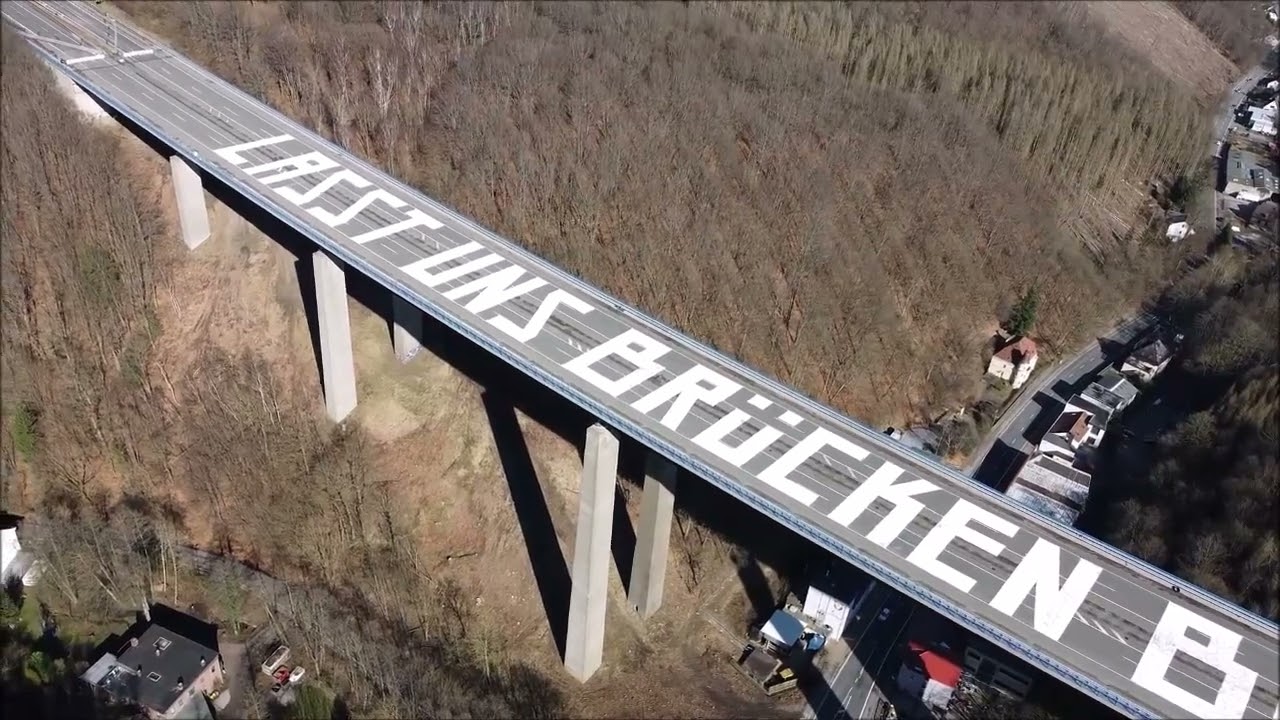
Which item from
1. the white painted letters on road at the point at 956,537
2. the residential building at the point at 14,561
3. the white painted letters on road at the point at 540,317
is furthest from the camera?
the residential building at the point at 14,561

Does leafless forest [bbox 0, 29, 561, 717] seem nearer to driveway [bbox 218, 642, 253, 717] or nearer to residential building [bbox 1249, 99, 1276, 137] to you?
driveway [bbox 218, 642, 253, 717]

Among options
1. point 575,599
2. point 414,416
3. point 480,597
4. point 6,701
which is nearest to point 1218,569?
point 575,599

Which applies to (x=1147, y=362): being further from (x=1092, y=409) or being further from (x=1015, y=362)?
(x=1015, y=362)

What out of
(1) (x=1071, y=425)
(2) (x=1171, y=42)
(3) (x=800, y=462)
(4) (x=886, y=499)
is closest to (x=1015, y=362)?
(1) (x=1071, y=425)

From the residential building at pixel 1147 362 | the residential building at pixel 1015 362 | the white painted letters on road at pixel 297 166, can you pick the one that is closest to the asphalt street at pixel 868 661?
the residential building at pixel 1015 362

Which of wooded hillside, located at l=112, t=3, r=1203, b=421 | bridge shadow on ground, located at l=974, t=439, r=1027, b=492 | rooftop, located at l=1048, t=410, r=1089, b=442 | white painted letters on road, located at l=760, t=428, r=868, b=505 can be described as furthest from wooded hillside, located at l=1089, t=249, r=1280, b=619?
white painted letters on road, located at l=760, t=428, r=868, b=505

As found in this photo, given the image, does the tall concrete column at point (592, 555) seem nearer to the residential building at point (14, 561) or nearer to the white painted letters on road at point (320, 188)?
the white painted letters on road at point (320, 188)
